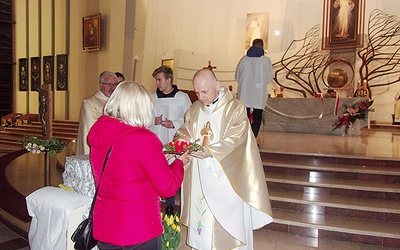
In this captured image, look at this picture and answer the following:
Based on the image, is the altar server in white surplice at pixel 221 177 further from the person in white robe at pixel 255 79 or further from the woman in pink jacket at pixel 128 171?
the person in white robe at pixel 255 79

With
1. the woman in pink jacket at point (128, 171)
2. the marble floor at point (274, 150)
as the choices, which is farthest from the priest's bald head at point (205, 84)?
the marble floor at point (274, 150)

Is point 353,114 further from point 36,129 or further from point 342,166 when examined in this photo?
point 36,129

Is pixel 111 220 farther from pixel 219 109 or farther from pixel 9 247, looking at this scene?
pixel 9 247

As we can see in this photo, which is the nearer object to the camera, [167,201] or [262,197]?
[262,197]

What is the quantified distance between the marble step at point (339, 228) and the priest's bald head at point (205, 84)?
210 cm

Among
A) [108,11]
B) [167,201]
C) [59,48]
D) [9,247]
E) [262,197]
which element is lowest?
[9,247]

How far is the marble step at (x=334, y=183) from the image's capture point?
14.1ft

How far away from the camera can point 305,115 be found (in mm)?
9203

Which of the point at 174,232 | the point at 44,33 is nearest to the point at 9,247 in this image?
the point at 174,232

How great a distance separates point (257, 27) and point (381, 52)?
173 inches

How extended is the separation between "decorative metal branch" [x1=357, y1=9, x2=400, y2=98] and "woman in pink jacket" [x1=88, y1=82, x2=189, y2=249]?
10770 millimetres

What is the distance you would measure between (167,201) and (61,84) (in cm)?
1131

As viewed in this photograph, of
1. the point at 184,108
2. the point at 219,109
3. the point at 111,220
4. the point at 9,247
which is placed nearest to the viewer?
the point at 111,220

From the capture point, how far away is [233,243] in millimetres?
2805
